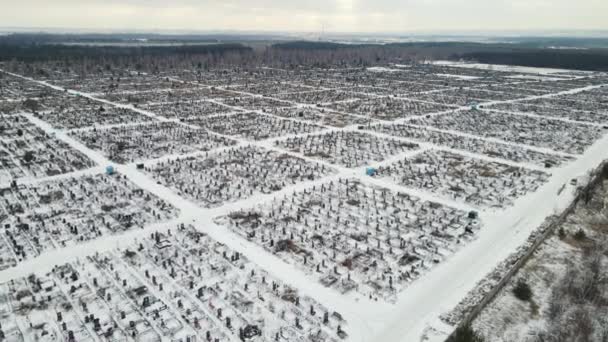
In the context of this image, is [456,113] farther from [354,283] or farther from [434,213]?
[354,283]

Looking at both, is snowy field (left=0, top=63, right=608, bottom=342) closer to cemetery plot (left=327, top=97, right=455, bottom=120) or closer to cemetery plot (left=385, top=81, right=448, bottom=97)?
cemetery plot (left=327, top=97, right=455, bottom=120)

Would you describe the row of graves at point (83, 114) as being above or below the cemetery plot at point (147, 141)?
above

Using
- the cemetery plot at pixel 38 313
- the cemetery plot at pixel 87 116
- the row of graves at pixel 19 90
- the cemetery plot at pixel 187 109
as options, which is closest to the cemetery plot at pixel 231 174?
the cemetery plot at pixel 38 313

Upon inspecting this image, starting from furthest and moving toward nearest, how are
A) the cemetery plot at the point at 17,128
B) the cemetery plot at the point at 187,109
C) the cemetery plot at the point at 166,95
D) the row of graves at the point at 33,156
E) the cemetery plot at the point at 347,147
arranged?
the cemetery plot at the point at 166,95
the cemetery plot at the point at 187,109
the cemetery plot at the point at 17,128
the cemetery plot at the point at 347,147
the row of graves at the point at 33,156

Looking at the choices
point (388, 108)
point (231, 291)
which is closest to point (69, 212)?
point (231, 291)

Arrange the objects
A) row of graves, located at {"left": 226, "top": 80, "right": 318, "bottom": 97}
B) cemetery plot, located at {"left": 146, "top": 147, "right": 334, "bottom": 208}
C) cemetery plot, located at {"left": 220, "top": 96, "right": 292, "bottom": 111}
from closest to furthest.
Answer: cemetery plot, located at {"left": 146, "top": 147, "right": 334, "bottom": 208}, cemetery plot, located at {"left": 220, "top": 96, "right": 292, "bottom": 111}, row of graves, located at {"left": 226, "top": 80, "right": 318, "bottom": 97}

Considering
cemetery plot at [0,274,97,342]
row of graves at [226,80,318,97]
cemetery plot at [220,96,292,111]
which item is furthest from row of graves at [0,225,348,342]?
row of graves at [226,80,318,97]

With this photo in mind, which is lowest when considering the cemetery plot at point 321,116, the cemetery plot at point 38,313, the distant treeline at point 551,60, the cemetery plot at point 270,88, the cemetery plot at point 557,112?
the cemetery plot at point 38,313

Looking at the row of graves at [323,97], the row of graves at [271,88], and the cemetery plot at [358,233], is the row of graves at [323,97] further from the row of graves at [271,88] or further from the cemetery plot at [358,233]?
the cemetery plot at [358,233]
